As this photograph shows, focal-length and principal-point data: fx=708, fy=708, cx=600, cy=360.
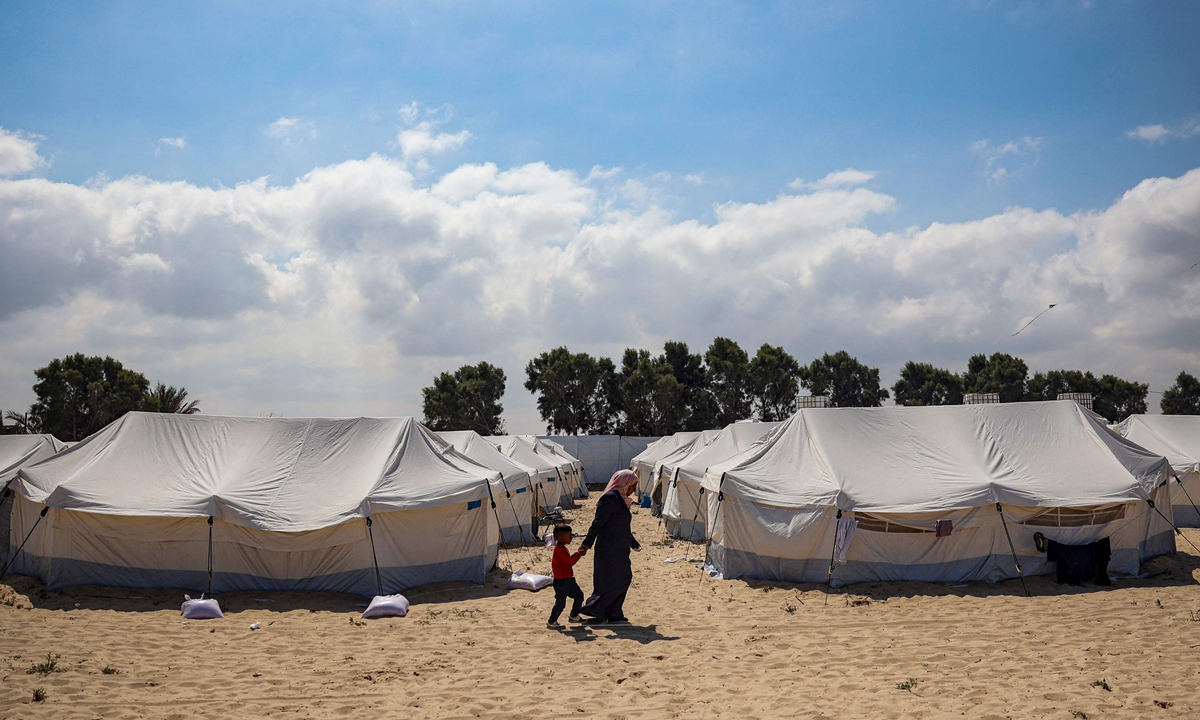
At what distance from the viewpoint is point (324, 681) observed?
23.4ft

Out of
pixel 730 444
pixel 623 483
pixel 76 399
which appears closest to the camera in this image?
pixel 623 483

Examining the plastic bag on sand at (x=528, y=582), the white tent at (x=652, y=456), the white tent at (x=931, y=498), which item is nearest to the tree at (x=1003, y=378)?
the white tent at (x=652, y=456)

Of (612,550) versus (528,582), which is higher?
(612,550)

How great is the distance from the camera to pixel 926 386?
5803cm

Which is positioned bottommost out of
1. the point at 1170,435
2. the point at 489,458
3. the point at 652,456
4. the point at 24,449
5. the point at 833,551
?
the point at 833,551

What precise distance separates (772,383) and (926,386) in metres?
15.7

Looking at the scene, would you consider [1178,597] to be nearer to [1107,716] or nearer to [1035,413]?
[1035,413]

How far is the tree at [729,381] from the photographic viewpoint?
51.2m

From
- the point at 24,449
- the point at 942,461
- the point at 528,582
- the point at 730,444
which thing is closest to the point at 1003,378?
the point at 730,444

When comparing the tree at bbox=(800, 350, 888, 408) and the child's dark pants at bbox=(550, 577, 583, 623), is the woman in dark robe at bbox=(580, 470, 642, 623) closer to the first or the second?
the child's dark pants at bbox=(550, 577, 583, 623)

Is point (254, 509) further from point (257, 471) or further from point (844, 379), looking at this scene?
point (844, 379)

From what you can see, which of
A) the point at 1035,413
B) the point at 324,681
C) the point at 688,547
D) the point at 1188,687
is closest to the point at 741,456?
the point at 688,547

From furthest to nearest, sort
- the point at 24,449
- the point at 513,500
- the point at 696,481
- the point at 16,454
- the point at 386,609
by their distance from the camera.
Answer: the point at 513,500
the point at 696,481
the point at 24,449
the point at 16,454
the point at 386,609

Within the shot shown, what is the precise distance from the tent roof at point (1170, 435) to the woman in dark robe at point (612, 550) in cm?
1642
